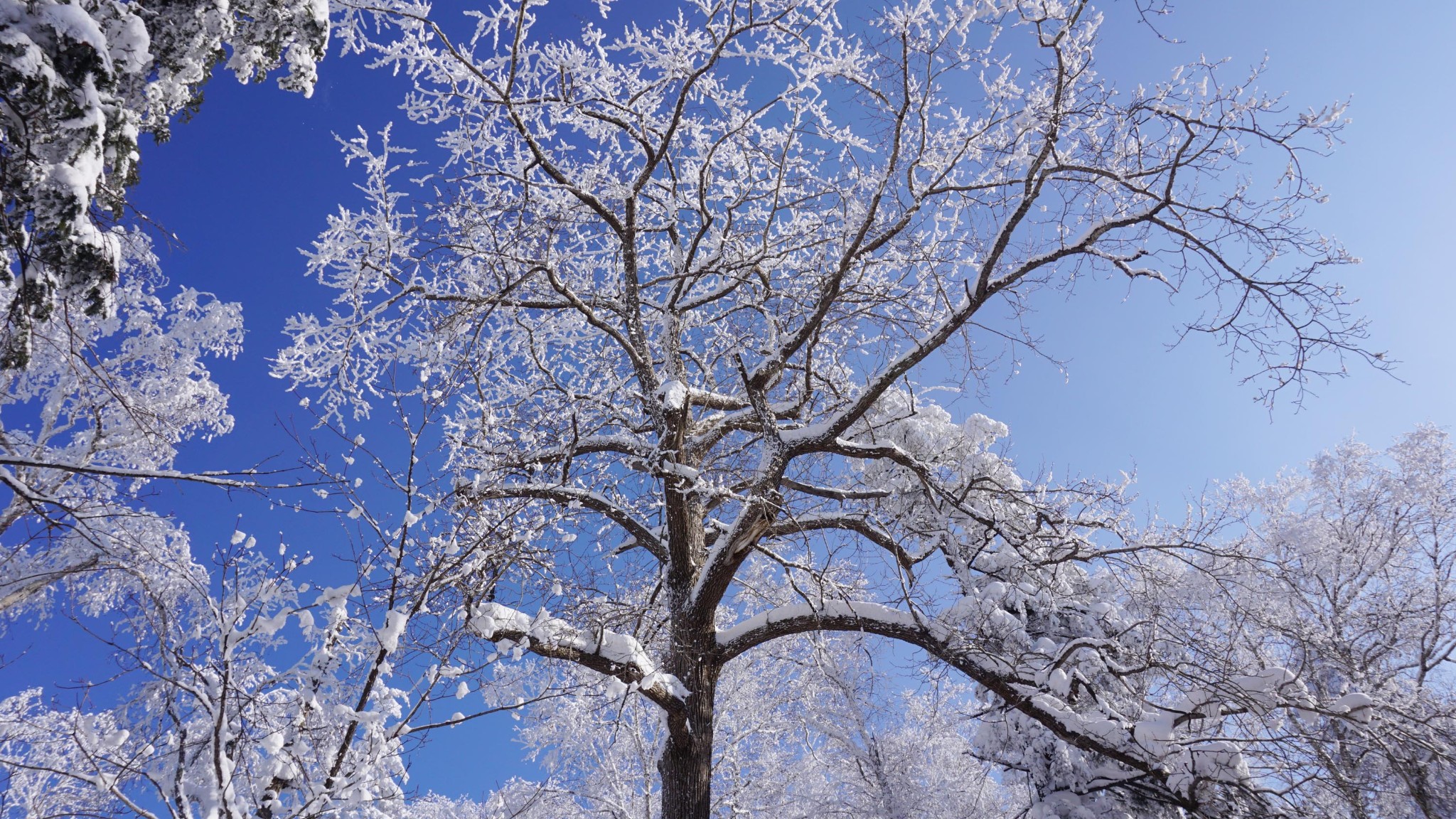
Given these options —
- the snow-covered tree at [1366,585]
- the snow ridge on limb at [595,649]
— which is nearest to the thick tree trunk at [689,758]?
the snow ridge on limb at [595,649]

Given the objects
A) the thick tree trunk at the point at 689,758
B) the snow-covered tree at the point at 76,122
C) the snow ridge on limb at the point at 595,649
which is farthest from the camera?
the thick tree trunk at the point at 689,758

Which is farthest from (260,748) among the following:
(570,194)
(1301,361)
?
(1301,361)

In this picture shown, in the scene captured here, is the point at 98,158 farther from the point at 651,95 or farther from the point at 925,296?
the point at 925,296

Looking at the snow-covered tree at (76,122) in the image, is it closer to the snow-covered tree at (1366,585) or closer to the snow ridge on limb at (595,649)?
the snow ridge on limb at (595,649)

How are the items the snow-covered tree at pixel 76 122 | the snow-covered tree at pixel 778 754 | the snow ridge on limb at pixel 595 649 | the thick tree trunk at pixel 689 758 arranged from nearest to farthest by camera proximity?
1. the snow-covered tree at pixel 76 122
2. the snow ridge on limb at pixel 595 649
3. the thick tree trunk at pixel 689 758
4. the snow-covered tree at pixel 778 754

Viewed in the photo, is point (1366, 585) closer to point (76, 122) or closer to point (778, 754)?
point (778, 754)

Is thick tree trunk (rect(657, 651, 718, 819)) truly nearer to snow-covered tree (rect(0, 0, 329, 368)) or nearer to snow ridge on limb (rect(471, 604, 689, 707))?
snow ridge on limb (rect(471, 604, 689, 707))

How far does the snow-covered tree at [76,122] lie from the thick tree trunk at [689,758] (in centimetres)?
426

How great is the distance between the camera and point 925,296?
22.1 ft

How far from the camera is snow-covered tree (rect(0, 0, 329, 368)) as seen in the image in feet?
7.51

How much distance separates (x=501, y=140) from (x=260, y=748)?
15.3ft

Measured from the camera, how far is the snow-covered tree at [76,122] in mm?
2289

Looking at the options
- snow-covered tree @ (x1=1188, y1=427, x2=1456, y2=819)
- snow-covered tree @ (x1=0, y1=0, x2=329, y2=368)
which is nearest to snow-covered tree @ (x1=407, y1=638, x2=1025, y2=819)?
snow-covered tree @ (x1=1188, y1=427, x2=1456, y2=819)

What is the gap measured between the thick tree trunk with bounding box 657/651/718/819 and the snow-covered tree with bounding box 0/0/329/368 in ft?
14.0
